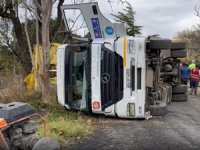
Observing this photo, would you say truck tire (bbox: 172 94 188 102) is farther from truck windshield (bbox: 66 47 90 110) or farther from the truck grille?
truck windshield (bbox: 66 47 90 110)

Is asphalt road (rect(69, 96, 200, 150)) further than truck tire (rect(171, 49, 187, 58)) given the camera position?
No

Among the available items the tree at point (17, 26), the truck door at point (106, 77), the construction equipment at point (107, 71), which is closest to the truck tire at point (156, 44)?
the construction equipment at point (107, 71)

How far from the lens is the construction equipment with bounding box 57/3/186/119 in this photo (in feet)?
36.1

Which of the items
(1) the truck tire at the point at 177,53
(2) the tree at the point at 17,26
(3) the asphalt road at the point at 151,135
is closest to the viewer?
(3) the asphalt road at the point at 151,135

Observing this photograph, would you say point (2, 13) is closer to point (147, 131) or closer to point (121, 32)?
point (121, 32)

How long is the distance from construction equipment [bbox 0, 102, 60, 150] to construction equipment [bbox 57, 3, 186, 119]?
16.2ft

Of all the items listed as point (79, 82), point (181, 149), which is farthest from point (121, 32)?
point (181, 149)

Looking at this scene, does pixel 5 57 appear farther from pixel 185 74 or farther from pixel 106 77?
pixel 106 77

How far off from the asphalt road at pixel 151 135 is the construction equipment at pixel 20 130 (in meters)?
1.70

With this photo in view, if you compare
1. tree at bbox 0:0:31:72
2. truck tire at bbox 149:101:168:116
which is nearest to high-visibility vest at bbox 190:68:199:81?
tree at bbox 0:0:31:72

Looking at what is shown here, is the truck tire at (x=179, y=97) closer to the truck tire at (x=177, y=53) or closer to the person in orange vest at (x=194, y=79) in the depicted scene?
the truck tire at (x=177, y=53)

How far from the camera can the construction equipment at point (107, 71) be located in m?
11.0

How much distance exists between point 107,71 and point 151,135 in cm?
267

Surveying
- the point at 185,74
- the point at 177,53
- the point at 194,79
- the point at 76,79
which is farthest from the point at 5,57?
the point at 76,79
